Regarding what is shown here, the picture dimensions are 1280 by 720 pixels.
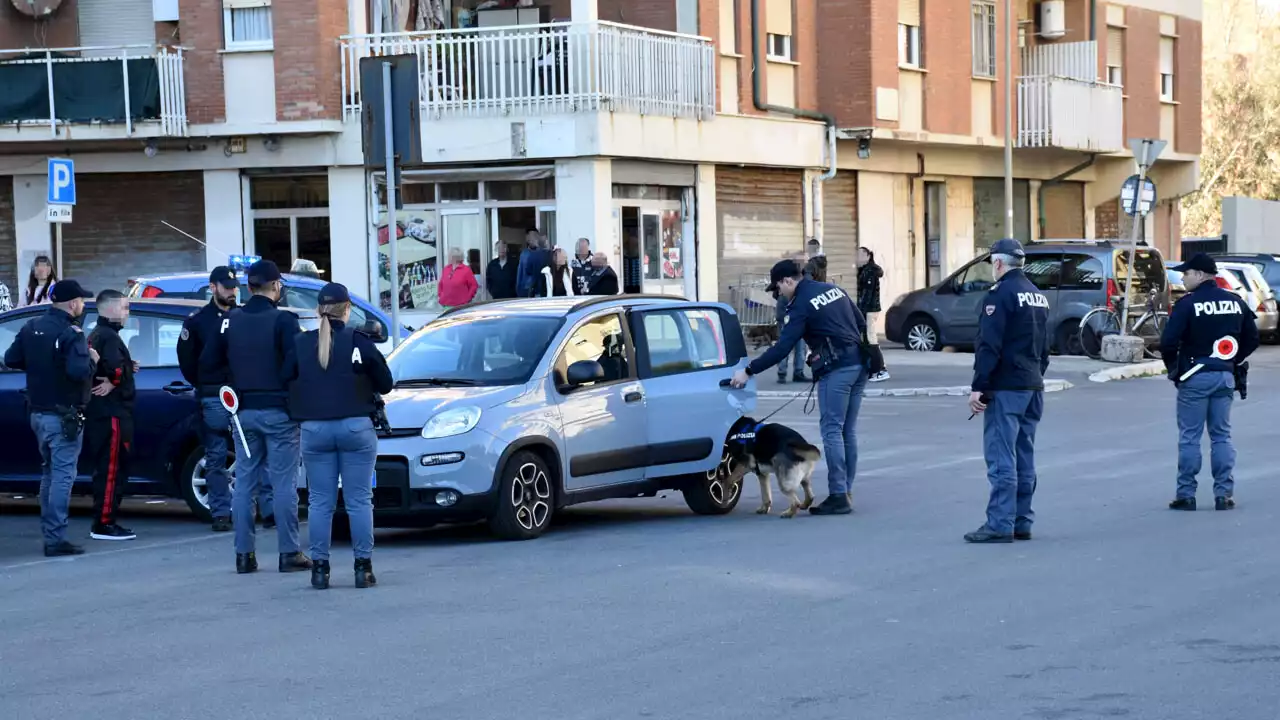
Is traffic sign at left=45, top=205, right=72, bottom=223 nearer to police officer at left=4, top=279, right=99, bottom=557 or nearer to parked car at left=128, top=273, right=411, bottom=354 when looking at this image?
parked car at left=128, top=273, right=411, bottom=354

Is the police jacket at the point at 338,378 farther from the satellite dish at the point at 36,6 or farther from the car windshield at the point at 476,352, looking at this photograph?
the satellite dish at the point at 36,6

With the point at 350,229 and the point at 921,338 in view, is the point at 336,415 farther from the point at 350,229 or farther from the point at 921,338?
the point at 921,338

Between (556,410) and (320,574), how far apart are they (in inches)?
A: 96.2

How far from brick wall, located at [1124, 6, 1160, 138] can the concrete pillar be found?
65.0 feet

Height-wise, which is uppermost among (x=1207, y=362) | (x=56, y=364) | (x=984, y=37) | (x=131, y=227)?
(x=984, y=37)

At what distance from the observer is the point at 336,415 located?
1005cm

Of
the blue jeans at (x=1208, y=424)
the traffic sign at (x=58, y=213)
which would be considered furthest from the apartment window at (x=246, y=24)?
the blue jeans at (x=1208, y=424)

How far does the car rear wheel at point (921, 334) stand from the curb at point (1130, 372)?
4628 mm

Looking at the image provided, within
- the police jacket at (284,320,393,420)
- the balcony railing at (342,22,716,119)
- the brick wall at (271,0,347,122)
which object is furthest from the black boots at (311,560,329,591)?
the brick wall at (271,0,347,122)

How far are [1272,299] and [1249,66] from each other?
42.3m

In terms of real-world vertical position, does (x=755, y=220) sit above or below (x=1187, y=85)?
below

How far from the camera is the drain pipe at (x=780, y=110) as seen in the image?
30953 mm

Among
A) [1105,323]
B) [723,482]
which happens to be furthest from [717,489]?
[1105,323]

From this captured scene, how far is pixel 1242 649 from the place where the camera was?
785 centimetres
